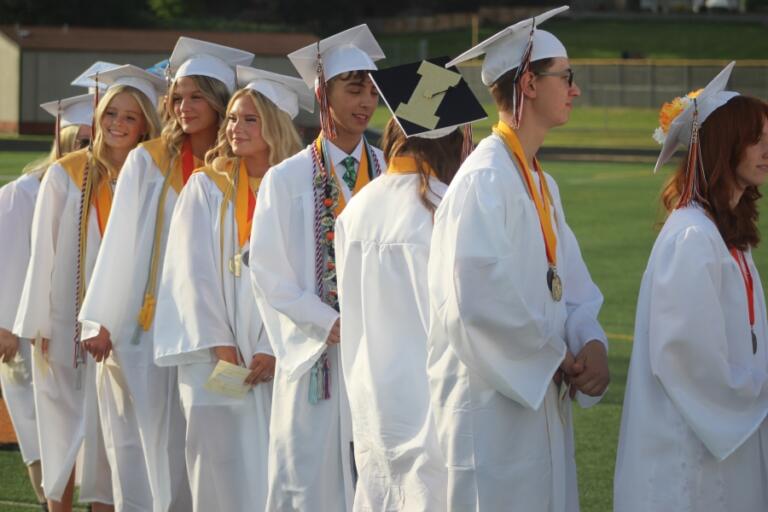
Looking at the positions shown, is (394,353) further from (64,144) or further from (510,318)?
(64,144)

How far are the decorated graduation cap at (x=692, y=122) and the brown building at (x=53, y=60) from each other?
38034 millimetres

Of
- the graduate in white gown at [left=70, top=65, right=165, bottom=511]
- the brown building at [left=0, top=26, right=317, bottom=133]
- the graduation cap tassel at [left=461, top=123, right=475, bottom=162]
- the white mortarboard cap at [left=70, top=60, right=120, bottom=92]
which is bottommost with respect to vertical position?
the graduate in white gown at [left=70, top=65, right=165, bottom=511]

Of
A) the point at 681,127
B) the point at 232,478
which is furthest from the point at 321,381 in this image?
the point at 681,127

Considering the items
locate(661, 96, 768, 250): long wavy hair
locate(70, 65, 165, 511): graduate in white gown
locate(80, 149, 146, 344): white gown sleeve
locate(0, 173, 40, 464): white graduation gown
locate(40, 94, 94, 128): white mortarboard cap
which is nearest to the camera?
locate(661, 96, 768, 250): long wavy hair

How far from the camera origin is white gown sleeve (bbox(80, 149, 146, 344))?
23.1ft

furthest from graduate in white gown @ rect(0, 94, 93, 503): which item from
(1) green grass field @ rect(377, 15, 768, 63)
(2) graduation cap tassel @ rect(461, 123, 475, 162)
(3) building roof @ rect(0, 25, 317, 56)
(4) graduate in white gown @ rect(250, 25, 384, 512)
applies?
(1) green grass field @ rect(377, 15, 768, 63)

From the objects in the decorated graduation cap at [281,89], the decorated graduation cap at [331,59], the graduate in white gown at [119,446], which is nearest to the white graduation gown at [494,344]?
the decorated graduation cap at [331,59]

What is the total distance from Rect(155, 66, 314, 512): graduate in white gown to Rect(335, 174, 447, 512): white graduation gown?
57.4 inches

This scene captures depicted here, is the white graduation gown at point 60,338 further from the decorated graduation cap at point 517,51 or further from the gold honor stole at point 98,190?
the decorated graduation cap at point 517,51

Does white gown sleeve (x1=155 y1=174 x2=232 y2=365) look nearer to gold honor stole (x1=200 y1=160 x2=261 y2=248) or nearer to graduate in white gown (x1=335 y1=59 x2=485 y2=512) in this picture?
gold honor stole (x1=200 y1=160 x2=261 y2=248)

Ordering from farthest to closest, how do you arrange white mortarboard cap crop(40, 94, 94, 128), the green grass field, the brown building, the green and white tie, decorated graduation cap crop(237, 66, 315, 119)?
1. the green grass field
2. the brown building
3. white mortarboard cap crop(40, 94, 94, 128)
4. decorated graduation cap crop(237, 66, 315, 119)
5. the green and white tie

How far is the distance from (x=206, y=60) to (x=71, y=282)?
1.44 meters

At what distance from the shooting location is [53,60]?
43.7 metres

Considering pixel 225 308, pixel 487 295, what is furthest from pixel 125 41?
pixel 487 295
